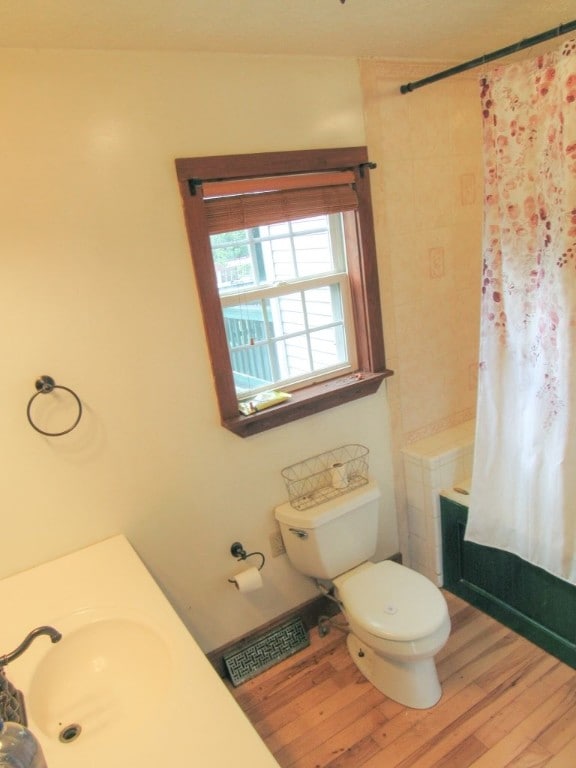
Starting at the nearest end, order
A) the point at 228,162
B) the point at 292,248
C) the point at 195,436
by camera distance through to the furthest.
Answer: the point at 228,162
the point at 195,436
the point at 292,248

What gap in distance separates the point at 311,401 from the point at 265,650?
111 centimetres

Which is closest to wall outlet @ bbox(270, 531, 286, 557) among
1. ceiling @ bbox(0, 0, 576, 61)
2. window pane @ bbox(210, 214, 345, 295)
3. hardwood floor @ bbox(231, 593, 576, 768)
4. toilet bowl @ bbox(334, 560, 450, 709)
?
toilet bowl @ bbox(334, 560, 450, 709)

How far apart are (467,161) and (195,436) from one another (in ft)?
5.78

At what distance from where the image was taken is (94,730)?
110 centimetres

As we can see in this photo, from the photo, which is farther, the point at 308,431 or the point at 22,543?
the point at 308,431

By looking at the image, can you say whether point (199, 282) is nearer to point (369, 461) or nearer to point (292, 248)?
point (292, 248)

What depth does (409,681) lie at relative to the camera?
6.05 ft

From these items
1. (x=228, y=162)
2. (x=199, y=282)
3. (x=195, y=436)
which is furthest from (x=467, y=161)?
(x=195, y=436)

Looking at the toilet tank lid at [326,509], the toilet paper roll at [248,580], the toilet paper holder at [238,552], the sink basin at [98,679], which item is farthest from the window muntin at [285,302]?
the sink basin at [98,679]

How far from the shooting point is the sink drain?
112 centimetres

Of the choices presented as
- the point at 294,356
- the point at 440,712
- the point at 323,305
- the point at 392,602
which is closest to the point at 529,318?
the point at 323,305

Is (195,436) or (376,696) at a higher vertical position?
(195,436)

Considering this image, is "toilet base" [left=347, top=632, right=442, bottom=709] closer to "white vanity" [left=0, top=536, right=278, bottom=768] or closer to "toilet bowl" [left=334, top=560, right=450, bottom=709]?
"toilet bowl" [left=334, top=560, right=450, bottom=709]

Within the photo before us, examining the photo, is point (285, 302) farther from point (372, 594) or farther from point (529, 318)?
point (372, 594)
